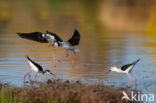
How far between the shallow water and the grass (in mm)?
1412

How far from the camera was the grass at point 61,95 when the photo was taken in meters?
8.06

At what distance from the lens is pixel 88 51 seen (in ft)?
50.5

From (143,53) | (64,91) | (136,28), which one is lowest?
(64,91)

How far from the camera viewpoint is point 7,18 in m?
26.9

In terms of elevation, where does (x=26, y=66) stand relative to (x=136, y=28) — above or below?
below

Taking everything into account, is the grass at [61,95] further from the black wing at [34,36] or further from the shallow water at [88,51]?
the black wing at [34,36]

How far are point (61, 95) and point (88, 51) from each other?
289 inches

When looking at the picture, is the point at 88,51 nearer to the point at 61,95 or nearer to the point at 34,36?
the point at 34,36

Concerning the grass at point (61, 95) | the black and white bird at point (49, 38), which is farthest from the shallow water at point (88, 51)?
the grass at point (61, 95)

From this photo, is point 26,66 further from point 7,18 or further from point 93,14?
point 93,14

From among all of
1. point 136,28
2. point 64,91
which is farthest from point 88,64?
point 136,28

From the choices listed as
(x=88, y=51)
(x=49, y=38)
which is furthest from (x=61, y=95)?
(x=88, y=51)

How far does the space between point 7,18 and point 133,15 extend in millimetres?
7500

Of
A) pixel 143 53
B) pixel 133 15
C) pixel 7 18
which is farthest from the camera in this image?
pixel 133 15
